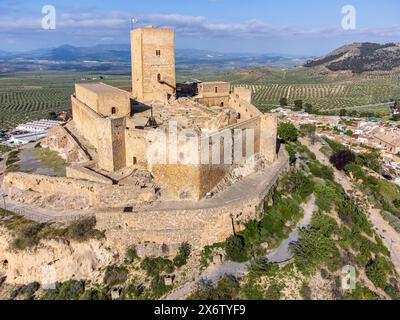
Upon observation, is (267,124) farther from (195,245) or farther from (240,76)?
(240,76)

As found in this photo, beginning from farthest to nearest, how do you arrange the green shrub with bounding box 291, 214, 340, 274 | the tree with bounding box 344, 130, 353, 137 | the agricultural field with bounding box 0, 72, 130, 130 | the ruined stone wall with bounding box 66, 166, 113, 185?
the agricultural field with bounding box 0, 72, 130, 130 < the tree with bounding box 344, 130, 353, 137 < the ruined stone wall with bounding box 66, 166, 113, 185 < the green shrub with bounding box 291, 214, 340, 274

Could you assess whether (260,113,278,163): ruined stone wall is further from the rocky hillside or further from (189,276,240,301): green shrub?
the rocky hillside

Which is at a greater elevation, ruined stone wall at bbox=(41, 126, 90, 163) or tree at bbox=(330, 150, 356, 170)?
ruined stone wall at bbox=(41, 126, 90, 163)

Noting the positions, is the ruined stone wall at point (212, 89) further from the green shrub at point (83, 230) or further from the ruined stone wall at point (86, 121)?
the green shrub at point (83, 230)

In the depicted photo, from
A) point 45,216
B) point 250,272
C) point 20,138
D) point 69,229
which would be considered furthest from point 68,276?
point 20,138

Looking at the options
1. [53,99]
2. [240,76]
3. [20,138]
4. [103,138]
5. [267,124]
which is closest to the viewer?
[103,138]

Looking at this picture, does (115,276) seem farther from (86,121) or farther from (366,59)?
(366,59)

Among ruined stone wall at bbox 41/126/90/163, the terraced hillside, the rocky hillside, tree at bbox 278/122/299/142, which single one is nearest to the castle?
ruined stone wall at bbox 41/126/90/163

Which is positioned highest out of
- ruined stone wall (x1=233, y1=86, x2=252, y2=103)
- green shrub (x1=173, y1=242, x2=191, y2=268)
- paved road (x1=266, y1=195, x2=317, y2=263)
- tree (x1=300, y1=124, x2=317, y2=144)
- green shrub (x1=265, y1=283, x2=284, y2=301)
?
ruined stone wall (x1=233, y1=86, x2=252, y2=103)
